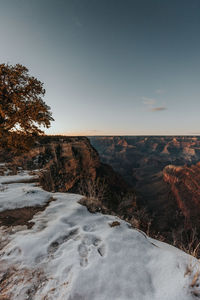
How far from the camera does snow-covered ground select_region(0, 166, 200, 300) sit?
1329 mm

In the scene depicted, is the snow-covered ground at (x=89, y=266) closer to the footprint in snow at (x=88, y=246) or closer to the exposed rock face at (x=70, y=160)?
the footprint in snow at (x=88, y=246)

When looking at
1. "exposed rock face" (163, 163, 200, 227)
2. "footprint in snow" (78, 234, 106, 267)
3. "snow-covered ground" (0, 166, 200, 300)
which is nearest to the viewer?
"snow-covered ground" (0, 166, 200, 300)

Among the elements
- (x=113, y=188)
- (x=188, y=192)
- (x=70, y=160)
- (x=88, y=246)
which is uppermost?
(x=88, y=246)

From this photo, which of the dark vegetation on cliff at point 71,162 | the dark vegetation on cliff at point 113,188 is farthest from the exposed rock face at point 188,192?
the dark vegetation on cliff at point 71,162

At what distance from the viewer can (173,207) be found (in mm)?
36344

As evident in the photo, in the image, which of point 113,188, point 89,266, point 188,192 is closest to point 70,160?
A: point 113,188

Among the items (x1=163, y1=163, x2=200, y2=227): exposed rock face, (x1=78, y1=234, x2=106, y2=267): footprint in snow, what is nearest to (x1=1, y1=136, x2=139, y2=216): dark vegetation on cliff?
(x1=78, y1=234, x2=106, y2=267): footprint in snow

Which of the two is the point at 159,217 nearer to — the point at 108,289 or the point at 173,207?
the point at 173,207

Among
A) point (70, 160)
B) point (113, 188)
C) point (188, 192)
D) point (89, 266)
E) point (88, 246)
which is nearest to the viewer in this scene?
point (89, 266)

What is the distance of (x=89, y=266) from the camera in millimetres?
1650

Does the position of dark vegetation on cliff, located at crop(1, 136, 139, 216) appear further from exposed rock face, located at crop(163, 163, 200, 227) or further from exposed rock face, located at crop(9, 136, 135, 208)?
exposed rock face, located at crop(163, 163, 200, 227)

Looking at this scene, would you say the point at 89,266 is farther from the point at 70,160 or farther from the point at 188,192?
the point at 188,192

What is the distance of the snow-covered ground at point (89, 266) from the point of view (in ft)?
4.36

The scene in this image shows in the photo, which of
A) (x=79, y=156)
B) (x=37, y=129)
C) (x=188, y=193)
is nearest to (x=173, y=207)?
(x=188, y=193)
